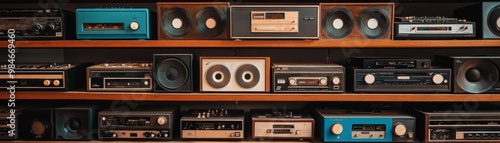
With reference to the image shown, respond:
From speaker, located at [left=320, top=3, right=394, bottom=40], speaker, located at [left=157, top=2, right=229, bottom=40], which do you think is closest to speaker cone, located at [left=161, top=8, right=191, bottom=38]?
speaker, located at [left=157, top=2, right=229, bottom=40]

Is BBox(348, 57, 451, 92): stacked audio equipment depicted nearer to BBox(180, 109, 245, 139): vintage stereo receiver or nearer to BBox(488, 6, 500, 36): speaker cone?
BBox(488, 6, 500, 36): speaker cone

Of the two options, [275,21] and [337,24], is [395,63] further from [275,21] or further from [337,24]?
[275,21]

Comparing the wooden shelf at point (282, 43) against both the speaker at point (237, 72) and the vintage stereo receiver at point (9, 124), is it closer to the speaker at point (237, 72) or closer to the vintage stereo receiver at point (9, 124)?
the speaker at point (237, 72)

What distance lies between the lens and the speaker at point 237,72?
1902 mm

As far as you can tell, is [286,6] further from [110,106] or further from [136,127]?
[110,106]

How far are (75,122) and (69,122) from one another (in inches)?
1.2

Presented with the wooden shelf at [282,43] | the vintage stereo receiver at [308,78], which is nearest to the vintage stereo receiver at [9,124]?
the wooden shelf at [282,43]

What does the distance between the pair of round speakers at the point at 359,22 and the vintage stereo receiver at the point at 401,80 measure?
19cm

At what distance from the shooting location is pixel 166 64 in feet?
6.25

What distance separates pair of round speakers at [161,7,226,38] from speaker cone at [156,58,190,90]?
0.14 metres

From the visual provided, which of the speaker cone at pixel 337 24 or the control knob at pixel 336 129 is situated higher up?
the speaker cone at pixel 337 24

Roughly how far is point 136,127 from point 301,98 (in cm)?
85

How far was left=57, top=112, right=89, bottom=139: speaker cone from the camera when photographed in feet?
6.39

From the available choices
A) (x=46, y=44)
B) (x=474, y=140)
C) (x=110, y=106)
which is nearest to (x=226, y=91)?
(x=110, y=106)
